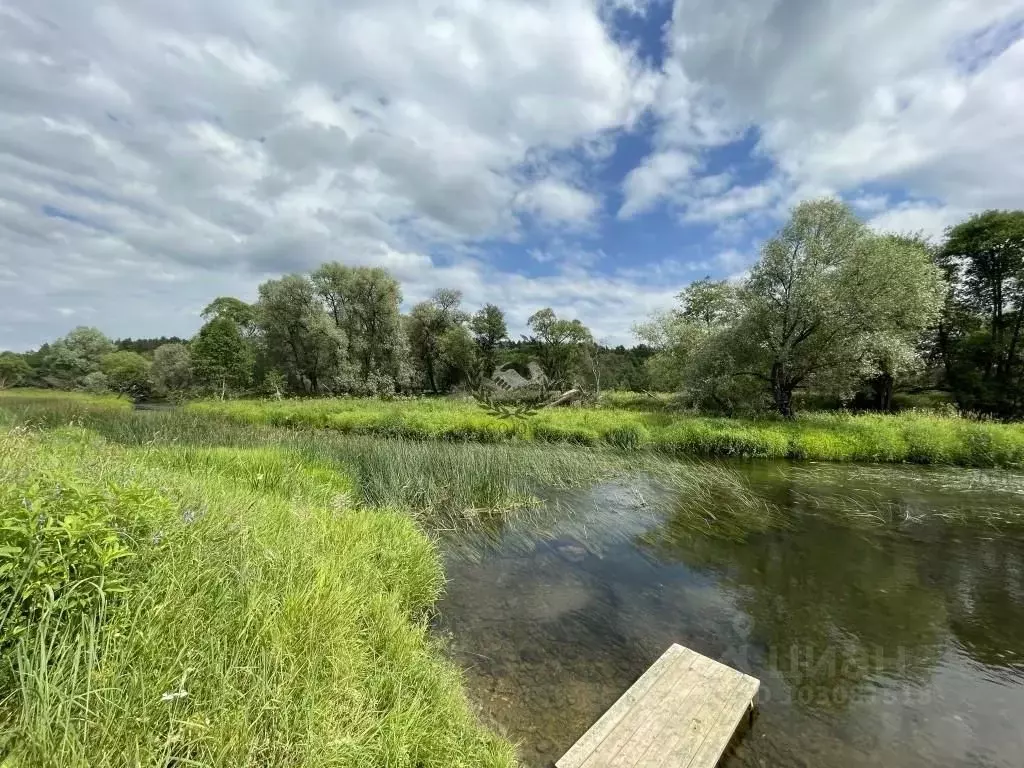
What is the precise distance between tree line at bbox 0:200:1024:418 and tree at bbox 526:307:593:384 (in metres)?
0.16

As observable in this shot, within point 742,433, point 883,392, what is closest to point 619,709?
point 742,433

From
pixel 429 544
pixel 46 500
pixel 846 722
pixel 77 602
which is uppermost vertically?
pixel 46 500

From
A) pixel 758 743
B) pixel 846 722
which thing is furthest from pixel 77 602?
pixel 846 722

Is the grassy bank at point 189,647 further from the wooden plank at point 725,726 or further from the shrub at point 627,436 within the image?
the shrub at point 627,436

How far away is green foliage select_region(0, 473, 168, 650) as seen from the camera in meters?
2.37

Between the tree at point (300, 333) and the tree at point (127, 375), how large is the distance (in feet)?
72.3

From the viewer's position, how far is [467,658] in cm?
491

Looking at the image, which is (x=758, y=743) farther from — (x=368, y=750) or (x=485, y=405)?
(x=485, y=405)

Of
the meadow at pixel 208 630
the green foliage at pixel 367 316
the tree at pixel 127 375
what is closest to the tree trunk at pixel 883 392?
the meadow at pixel 208 630

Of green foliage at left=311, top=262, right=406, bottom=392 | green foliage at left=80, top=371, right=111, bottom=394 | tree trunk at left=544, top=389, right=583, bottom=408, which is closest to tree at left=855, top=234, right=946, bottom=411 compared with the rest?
tree trunk at left=544, top=389, right=583, bottom=408

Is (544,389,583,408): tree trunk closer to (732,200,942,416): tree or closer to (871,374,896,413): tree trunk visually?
(732,200,942,416): tree

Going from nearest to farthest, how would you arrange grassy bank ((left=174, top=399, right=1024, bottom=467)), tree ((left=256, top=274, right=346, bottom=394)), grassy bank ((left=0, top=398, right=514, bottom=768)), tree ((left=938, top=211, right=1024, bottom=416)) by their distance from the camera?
grassy bank ((left=0, top=398, right=514, bottom=768)) → grassy bank ((left=174, top=399, right=1024, bottom=467)) → tree ((left=938, top=211, right=1024, bottom=416)) → tree ((left=256, top=274, right=346, bottom=394))

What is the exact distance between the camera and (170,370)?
52.0m

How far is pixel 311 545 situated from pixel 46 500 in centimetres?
225
